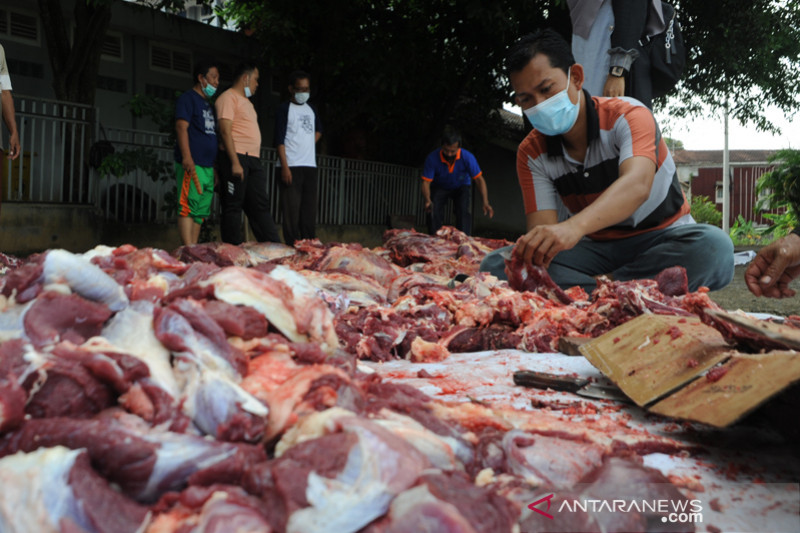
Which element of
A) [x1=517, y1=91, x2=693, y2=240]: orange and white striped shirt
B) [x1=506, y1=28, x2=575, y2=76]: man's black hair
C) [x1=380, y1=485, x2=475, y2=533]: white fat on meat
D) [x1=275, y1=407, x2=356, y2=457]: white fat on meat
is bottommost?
[x1=380, y1=485, x2=475, y2=533]: white fat on meat

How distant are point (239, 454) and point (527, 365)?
1.84 meters

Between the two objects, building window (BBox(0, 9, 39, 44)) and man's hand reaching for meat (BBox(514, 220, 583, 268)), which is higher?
building window (BBox(0, 9, 39, 44))

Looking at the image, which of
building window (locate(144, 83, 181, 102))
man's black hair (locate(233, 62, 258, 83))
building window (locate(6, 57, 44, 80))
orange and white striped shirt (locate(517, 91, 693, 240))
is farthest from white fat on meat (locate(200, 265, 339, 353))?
building window (locate(144, 83, 181, 102))

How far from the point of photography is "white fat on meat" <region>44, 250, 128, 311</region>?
1.99 metres

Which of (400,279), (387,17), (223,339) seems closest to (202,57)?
(387,17)

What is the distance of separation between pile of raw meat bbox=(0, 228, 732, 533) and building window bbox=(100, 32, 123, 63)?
40.7 feet

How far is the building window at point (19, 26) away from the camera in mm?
11977

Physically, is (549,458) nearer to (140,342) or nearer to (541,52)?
(140,342)

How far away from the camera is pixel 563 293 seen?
13.7 feet

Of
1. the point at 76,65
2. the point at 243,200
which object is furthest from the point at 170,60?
the point at 243,200

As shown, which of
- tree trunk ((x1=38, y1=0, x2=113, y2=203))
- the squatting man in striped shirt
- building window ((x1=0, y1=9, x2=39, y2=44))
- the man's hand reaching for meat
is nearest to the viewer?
the man's hand reaching for meat

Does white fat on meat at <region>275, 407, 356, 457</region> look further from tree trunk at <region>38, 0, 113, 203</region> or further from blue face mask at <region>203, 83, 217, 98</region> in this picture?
tree trunk at <region>38, 0, 113, 203</region>

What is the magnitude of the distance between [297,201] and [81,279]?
23.8 feet

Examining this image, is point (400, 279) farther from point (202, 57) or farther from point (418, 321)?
point (202, 57)
